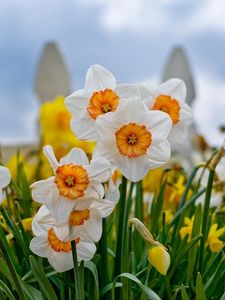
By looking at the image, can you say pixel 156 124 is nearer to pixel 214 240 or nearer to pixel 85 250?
pixel 85 250

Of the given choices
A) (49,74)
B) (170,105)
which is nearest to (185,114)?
(170,105)

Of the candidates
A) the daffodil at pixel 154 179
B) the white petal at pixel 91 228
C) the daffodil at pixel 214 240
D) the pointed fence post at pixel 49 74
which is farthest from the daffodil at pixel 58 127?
the pointed fence post at pixel 49 74

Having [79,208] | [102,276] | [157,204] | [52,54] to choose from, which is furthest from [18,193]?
[52,54]

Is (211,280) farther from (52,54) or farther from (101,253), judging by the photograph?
(52,54)

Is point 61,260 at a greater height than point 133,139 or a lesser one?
lesser

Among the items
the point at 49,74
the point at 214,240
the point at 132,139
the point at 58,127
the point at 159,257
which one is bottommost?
the point at 49,74

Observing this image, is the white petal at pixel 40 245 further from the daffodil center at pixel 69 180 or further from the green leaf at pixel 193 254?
the green leaf at pixel 193 254

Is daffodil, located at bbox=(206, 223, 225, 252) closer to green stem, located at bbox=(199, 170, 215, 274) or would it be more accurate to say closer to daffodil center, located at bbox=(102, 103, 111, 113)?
green stem, located at bbox=(199, 170, 215, 274)
